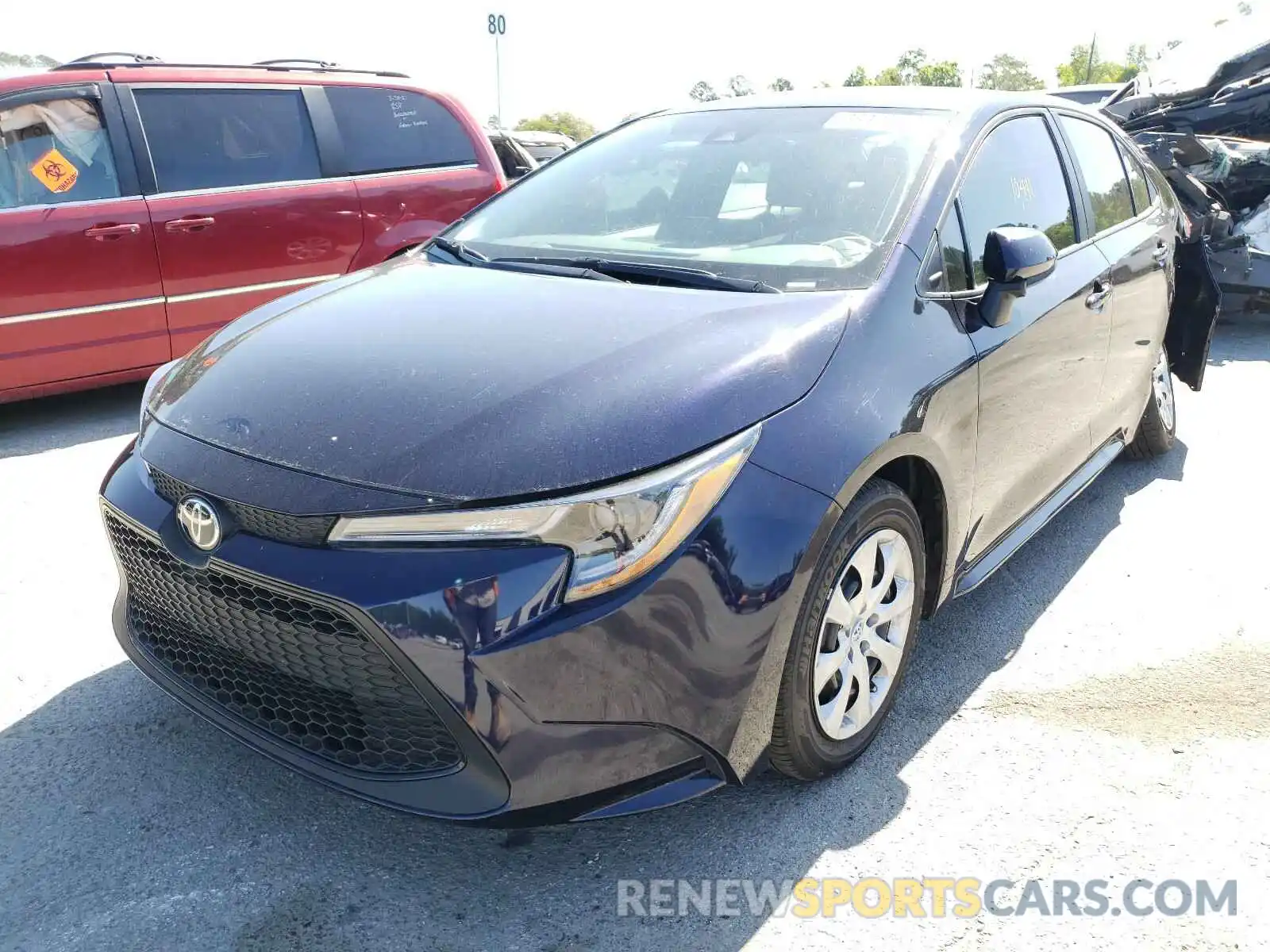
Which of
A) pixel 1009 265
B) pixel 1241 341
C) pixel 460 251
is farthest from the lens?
pixel 1241 341

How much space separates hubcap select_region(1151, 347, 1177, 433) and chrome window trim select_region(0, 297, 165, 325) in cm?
468

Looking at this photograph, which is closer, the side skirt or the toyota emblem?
the toyota emblem

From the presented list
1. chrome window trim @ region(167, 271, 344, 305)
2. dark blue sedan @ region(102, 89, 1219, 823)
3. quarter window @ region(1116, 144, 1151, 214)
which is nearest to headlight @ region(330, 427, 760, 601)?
dark blue sedan @ region(102, 89, 1219, 823)

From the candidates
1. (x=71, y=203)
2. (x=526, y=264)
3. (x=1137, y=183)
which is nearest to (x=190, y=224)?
(x=71, y=203)

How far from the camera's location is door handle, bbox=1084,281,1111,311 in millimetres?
3352

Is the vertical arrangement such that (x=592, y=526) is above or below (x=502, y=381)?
below

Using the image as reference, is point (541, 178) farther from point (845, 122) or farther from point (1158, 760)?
point (1158, 760)

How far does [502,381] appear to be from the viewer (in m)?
2.13

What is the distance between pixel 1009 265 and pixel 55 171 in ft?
14.6

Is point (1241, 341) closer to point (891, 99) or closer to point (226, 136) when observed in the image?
point (891, 99)

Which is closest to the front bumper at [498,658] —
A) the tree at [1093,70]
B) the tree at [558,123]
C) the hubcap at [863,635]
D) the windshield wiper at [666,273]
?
the hubcap at [863,635]

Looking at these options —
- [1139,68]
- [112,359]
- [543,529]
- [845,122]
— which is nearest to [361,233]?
[112,359]

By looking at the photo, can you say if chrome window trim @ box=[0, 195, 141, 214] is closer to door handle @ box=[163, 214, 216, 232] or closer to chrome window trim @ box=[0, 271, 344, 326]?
door handle @ box=[163, 214, 216, 232]

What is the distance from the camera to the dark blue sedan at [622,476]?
1854 mm
